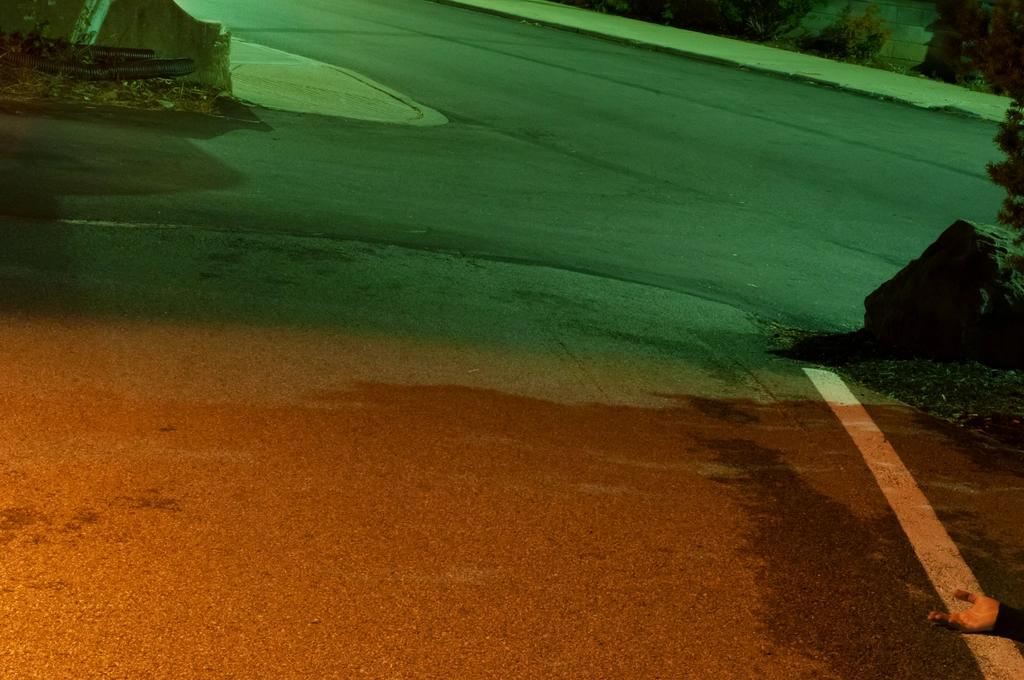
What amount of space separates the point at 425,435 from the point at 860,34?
23100 millimetres

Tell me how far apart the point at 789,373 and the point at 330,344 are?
9.48ft

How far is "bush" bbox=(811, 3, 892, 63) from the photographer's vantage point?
1040 inches

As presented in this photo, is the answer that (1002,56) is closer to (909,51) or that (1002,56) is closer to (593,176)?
(593,176)

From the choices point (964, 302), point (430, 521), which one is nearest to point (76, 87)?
point (964, 302)

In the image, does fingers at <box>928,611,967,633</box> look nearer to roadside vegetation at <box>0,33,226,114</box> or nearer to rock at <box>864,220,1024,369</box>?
rock at <box>864,220,1024,369</box>

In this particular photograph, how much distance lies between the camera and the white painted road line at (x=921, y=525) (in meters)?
4.54

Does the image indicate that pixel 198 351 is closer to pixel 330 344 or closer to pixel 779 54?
pixel 330 344

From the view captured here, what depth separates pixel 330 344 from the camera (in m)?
7.05

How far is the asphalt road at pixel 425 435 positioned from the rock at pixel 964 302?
0.97 metres

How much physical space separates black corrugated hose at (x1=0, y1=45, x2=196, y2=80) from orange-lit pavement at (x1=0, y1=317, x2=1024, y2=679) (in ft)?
23.5

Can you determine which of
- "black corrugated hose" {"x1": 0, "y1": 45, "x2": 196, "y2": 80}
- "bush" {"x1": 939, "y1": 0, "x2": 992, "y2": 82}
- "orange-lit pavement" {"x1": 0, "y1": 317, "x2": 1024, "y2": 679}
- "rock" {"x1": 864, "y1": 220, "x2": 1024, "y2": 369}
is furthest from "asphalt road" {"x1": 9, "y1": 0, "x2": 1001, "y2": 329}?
"orange-lit pavement" {"x1": 0, "y1": 317, "x2": 1024, "y2": 679}

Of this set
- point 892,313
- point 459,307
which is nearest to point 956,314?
point 892,313

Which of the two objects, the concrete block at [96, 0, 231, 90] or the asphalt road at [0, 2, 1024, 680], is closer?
the asphalt road at [0, 2, 1024, 680]

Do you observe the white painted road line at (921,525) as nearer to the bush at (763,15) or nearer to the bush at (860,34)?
the bush at (860,34)
